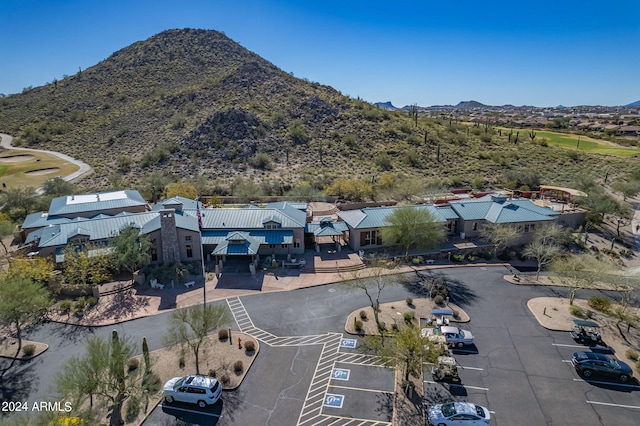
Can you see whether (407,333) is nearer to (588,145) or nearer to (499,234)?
(499,234)

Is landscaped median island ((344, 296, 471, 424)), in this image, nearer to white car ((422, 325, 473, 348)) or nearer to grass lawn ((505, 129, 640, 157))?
white car ((422, 325, 473, 348))

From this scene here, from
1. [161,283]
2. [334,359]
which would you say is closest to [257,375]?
[334,359]

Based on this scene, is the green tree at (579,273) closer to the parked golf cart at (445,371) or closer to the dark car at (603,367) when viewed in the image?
the dark car at (603,367)

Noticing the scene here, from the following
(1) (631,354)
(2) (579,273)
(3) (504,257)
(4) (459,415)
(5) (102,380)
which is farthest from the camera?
(3) (504,257)

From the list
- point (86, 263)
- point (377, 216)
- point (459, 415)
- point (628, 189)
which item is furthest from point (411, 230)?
point (628, 189)

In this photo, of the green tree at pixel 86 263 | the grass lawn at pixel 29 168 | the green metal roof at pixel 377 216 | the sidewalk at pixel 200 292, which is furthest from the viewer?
the grass lawn at pixel 29 168

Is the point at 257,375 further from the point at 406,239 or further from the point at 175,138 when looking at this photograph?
the point at 175,138

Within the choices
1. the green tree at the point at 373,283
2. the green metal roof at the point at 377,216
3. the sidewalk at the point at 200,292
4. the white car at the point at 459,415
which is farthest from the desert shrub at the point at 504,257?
the white car at the point at 459,415
